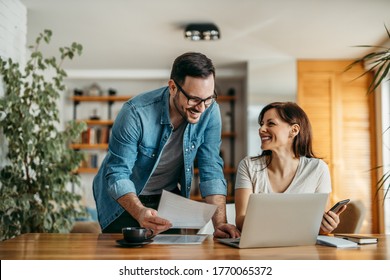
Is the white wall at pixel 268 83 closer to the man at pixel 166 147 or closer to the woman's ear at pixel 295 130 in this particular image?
the woman's ear at pixel 295 130

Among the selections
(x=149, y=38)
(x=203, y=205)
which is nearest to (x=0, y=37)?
(x=149, y=38)

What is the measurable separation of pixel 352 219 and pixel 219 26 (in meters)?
2.57

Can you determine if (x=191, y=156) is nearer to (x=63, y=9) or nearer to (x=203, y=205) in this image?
(x=203, y=205)

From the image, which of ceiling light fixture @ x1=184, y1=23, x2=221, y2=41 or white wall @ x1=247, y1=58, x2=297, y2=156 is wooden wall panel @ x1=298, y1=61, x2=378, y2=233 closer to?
white wall @ x1=247, y1=58, x2=297, y2=156

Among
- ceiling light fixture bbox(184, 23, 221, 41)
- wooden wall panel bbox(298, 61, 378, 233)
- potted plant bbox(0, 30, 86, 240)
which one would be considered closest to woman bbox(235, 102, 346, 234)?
potted plant bbox(0, 30, 86, 240)

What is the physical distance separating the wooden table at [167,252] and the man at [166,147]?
22 cm

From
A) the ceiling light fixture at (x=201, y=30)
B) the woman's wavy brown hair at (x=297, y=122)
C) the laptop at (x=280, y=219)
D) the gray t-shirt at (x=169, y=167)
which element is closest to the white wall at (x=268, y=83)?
the ceiling light fixture at (x=201, y=30)

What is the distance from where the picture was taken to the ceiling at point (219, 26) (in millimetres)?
4195

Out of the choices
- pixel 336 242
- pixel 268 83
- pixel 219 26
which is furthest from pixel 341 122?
pixel 336 242

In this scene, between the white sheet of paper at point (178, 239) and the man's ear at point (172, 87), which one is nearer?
the white sheet of paper at point (178, 239)

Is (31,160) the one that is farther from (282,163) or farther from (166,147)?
(282,163)

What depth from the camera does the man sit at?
187 centimetres

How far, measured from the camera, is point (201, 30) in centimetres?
464

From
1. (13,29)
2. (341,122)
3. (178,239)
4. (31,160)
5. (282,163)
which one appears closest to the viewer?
(178,239)
